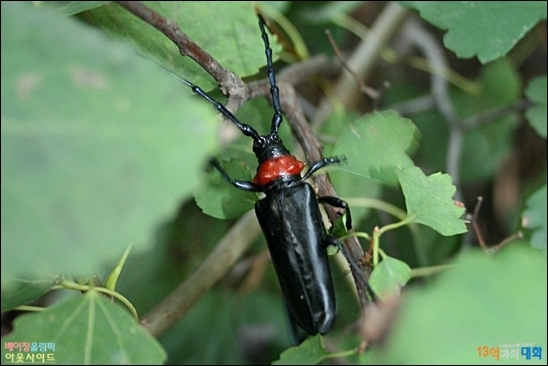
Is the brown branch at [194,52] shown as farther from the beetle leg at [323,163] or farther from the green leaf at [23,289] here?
the green leaf at [23,289]

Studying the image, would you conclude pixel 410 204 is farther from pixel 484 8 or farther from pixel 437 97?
pixel 437 97

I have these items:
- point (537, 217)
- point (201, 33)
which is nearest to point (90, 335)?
point (201, 33)

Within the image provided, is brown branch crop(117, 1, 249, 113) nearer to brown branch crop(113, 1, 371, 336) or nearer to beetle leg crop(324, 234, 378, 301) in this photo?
brown branch crop(113, 1, 371, 336)

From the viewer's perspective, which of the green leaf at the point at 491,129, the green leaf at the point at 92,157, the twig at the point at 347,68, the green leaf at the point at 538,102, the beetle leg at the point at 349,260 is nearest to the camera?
the green leaf at the point at 92,157

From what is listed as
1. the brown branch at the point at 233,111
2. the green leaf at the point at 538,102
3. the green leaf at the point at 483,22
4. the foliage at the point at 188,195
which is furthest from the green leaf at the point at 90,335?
the green leaf at the point at 538,102

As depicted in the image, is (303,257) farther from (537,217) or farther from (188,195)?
(537,217)

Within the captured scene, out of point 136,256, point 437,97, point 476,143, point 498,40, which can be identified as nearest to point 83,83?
point 498,40
